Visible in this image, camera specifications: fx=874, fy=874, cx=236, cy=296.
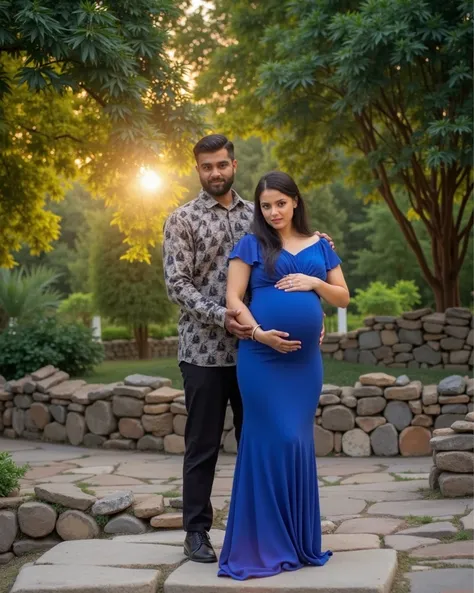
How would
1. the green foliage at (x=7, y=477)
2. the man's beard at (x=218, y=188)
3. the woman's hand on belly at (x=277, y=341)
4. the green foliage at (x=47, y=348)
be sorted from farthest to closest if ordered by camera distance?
the green foliage at (x=47, y=348) → the green foliage at (x=7, y=477) → the man's beard at (x=218, y=188) → the woman's hand on belly at (x=277, y=341)

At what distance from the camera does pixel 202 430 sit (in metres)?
4.20

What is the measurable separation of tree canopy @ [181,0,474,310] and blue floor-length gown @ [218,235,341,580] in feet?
24.3

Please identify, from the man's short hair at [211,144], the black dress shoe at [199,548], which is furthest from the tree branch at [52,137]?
the black dress shoe at [199,548]

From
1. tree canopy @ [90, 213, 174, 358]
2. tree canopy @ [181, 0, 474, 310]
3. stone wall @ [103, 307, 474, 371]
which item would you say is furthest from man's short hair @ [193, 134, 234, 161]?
tree canopy @ [90, 213, 174, 358]

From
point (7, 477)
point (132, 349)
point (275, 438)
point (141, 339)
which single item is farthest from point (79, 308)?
point (275, 438)

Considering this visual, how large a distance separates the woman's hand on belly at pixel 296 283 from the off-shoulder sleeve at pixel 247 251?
6.1 inches

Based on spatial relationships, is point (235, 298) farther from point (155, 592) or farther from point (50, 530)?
point (50, 530)

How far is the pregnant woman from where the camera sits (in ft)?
12.8

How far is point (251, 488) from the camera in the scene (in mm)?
3982

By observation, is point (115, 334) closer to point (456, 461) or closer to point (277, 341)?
point (456, 461)

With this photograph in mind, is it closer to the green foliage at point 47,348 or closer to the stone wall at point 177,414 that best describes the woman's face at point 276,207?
the stone wall at point 177,414

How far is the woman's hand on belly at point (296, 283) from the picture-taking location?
3936 mm

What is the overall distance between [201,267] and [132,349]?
58.7 feet

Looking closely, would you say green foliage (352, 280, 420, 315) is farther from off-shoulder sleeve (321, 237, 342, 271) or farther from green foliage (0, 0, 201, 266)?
off-shoulder sleeve (321, 237, 342, 271)
